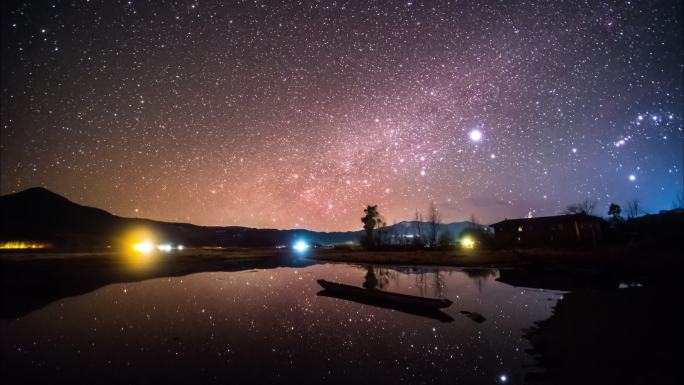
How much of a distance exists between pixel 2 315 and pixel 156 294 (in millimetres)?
10614

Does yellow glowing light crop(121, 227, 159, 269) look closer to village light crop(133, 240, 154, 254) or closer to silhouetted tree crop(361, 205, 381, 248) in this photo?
village light crop(133, 240, 154, 254)

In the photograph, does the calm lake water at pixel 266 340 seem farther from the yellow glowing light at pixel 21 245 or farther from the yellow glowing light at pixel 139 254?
the yellow glowing light at pixel 21 245

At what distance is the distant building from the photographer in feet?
203

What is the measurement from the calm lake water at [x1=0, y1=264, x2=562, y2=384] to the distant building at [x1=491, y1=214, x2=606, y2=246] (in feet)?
145

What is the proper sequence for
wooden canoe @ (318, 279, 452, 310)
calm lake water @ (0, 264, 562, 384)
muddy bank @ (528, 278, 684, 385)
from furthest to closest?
wooden canoe @ (318, 279, 452, 310), calm lake water @ (0, 264, 562, 384), muddy bank @ (528, 278, 684, 385)

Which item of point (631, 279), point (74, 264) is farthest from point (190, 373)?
point (74, 264)

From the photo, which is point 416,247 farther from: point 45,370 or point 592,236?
point 45,370

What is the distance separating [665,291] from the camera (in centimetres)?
1791

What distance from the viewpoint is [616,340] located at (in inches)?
533

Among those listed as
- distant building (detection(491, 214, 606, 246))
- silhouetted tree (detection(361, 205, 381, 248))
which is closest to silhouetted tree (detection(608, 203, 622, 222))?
distant building (detection(491, 214, 606, 246))

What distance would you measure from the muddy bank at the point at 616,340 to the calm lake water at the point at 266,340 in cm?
127

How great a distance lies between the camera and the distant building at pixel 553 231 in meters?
61.8

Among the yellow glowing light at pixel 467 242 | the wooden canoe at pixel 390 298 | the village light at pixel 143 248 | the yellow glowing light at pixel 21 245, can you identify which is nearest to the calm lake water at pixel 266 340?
the wooden canoe at pixel 390 298

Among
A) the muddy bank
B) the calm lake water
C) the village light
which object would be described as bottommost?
the calm lake water
